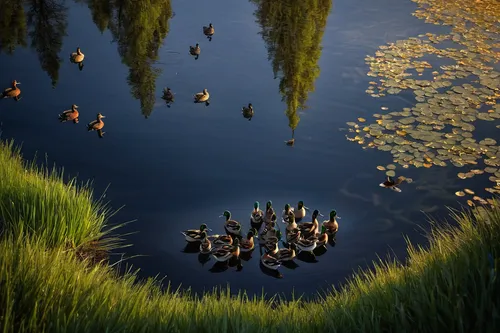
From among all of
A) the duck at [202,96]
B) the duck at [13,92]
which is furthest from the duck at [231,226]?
the duck at [13,92]

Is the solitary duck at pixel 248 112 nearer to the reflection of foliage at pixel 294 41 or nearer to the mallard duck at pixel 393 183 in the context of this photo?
the reflection of foliage at pixel 294 41

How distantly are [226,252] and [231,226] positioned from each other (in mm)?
411

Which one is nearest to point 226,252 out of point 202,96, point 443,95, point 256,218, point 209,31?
point 256,218

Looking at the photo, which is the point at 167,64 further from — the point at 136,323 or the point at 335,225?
the point at 136,323

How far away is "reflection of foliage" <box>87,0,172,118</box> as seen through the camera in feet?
35.3

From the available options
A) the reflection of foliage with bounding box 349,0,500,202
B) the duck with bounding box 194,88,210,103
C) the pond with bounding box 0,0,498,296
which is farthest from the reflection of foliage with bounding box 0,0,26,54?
the reflection of foliage with bounding box 349,0,500,202

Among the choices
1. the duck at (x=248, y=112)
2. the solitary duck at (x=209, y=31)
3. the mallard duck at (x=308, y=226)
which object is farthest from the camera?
the solitary duck at (x=209, y=31)

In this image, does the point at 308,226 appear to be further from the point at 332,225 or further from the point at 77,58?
the point at 77,58

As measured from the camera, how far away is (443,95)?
1057 cm

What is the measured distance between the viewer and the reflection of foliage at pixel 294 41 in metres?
10.7

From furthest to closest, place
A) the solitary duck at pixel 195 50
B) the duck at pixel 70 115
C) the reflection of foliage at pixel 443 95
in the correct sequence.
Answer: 1. the solitary duck at pixel 195 50
2. the duck at pixel 70 115
3. the reflection of foliage at pixel 443 95

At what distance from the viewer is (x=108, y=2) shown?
558 inches

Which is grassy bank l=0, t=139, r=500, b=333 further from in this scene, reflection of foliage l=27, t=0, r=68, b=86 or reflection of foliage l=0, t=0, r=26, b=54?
reflection of foliage l=0, t=0, r=26, b=54

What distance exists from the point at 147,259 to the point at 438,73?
6759mm
